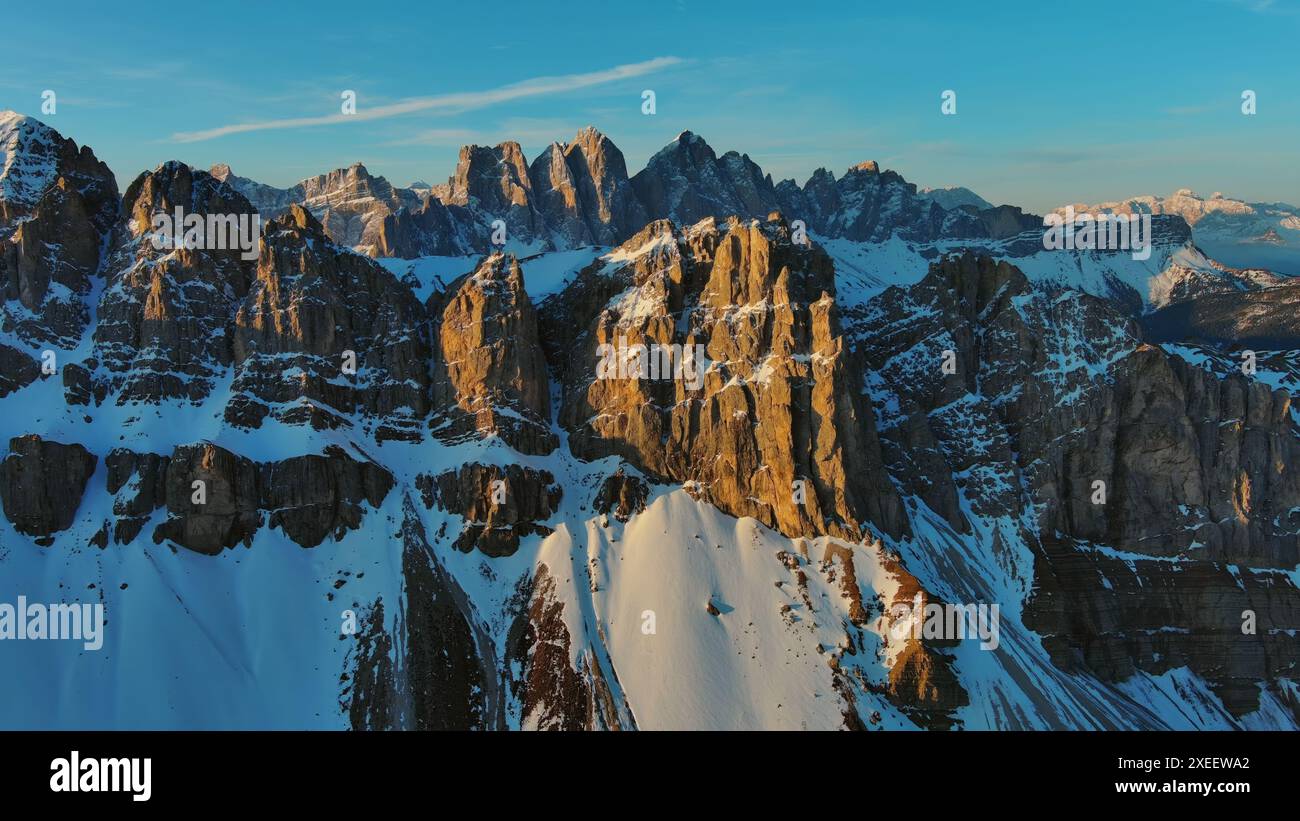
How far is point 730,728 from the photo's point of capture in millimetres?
134375

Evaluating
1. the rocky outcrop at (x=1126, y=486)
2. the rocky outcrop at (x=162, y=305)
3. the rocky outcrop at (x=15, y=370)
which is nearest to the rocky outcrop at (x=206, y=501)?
the rocky outcrop at (x=162, y=305)

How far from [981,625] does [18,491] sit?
15576 centimetres

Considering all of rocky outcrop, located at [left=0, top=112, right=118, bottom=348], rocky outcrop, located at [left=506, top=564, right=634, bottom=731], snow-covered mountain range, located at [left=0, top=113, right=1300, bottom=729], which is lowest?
rocky outcrop, located at [left=506, top=564, right=634, bottom=731]

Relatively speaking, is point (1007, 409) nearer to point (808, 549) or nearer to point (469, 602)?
point (808, 549)

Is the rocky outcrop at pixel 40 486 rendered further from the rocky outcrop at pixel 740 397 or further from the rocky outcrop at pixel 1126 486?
the rocky outcrop at pixel 1126 486

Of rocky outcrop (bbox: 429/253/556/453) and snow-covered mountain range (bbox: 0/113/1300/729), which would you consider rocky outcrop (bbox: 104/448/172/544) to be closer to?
snow-covered mountain range (bbox: 0/113/1300/729)

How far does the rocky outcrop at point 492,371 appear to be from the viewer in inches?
7303

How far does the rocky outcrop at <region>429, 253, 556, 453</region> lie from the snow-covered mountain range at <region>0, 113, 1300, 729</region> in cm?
70

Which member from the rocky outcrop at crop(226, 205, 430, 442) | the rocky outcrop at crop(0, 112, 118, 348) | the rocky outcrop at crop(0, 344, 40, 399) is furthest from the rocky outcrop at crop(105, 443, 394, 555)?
the rocky outcrop at crop(0, 112, 118, 348)

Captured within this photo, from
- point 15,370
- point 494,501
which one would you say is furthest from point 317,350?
point 15,370

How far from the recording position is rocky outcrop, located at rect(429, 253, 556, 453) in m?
186

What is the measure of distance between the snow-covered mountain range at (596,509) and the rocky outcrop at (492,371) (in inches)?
27.6

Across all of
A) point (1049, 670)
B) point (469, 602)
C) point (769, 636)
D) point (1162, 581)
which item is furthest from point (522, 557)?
point (1162, 581)

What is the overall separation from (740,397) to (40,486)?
11725cm
